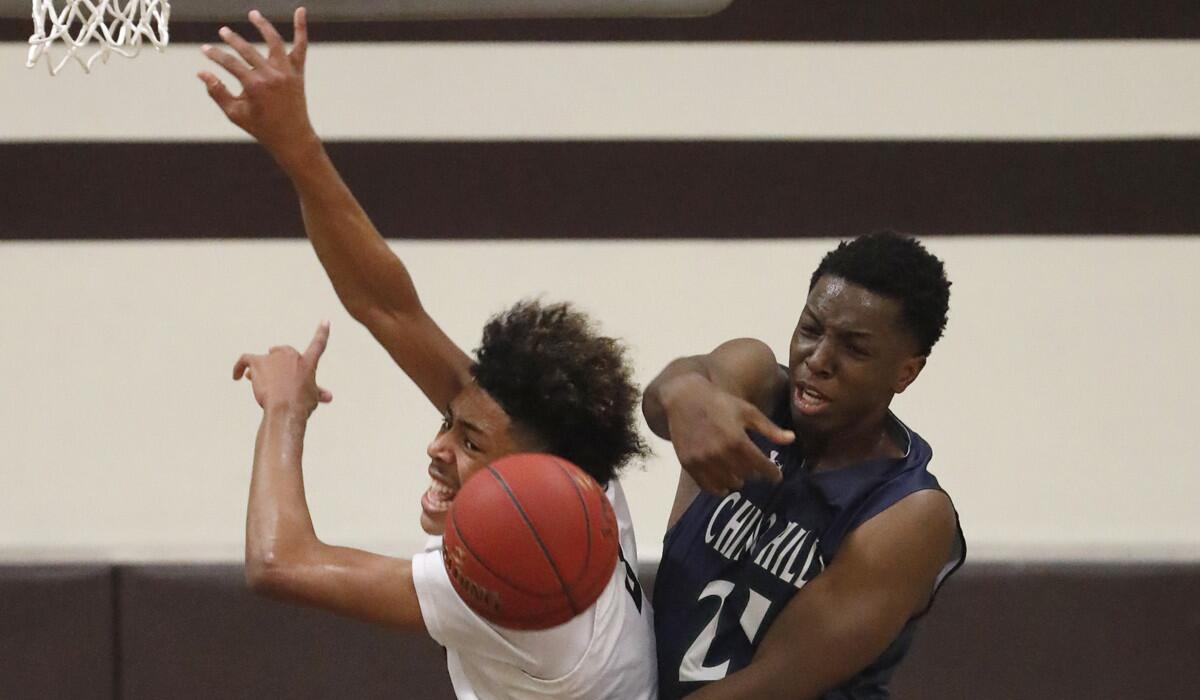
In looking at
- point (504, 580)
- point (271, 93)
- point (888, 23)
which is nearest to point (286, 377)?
Result: point (271, 93)

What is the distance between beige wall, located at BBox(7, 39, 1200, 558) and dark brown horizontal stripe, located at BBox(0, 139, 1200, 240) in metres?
0.04

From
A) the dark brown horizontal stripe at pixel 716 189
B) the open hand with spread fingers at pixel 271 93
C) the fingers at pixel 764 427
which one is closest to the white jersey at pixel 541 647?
the fingers at pixel 764 427

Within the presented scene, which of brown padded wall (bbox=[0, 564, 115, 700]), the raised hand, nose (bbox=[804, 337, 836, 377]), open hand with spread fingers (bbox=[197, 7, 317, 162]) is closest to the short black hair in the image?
nose (bbox=[804, 337, 836, 377])

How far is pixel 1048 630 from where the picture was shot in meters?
3.25

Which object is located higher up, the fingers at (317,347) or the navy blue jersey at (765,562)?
the fingers at (317,347)

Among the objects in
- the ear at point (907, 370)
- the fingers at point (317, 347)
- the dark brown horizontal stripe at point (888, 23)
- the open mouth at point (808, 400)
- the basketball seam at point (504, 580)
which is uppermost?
the dark brown horizontal stripe at point (888, 23)

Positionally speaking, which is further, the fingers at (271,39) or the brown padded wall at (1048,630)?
the brown padded wall at (1048,630)

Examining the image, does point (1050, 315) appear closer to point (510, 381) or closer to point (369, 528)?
point (369, 528)

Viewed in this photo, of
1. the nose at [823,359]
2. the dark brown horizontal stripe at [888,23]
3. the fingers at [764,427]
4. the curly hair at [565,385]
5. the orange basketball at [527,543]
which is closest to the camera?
the orange basketball at [527,543]

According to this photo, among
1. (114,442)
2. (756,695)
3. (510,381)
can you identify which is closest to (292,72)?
(510,381)

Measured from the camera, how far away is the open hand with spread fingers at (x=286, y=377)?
1.90 metres

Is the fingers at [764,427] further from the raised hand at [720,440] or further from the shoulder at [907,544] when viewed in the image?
the shoulder at [907,544]

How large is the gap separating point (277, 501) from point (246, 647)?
1.63 meters

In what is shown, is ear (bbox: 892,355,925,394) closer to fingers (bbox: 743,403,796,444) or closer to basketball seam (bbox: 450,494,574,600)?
fingers (bbox: 743,403,796,444)
